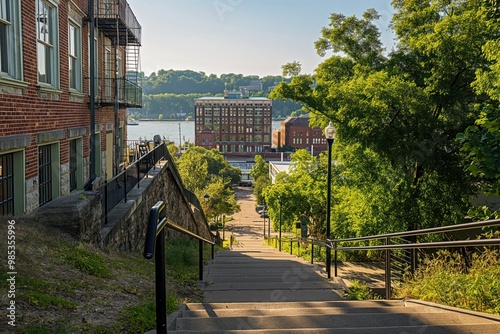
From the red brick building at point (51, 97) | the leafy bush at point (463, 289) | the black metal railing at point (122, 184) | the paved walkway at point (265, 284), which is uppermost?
the red brick building at point (51, 97)

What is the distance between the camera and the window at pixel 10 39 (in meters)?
7.04

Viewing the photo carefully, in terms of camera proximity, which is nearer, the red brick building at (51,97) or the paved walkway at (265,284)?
the paved walkway at (265,284)

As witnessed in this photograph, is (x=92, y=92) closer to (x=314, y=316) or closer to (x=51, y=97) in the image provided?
(x=51, y=97)

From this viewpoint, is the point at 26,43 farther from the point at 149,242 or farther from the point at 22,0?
the point at 149,242

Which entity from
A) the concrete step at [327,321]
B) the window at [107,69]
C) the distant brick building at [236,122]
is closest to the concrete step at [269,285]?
the concrete step at [327,321]

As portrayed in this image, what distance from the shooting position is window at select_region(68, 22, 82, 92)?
10836mm

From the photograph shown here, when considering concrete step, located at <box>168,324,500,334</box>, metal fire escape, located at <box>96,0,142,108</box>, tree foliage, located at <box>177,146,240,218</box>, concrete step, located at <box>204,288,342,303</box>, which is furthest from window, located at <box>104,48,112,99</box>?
tree foliage, located at <box>177,146,240,218</box>

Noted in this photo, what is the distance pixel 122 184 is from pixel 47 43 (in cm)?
340

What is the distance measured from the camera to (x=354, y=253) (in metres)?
18.4

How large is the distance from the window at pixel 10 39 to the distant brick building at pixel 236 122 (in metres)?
108

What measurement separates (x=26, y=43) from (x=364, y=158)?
13.1m

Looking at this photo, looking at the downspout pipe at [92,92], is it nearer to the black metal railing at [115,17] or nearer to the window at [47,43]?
the black metal railing at [115,17]

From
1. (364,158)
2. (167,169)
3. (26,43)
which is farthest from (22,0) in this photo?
(364,158)

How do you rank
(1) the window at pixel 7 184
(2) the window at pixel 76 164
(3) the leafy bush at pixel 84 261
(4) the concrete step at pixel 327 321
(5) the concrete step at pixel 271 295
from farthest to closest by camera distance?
(2) the window at pixel 76 164
(1) the window at pixel 7 184
(5) the concrete step at pixel 271 295
(3) the leafy bush at pixel 84 261
(4) the concrete step at pixel 327 321
